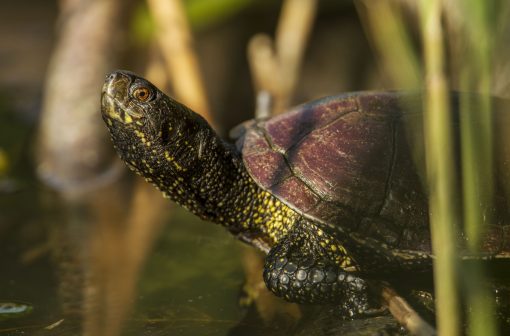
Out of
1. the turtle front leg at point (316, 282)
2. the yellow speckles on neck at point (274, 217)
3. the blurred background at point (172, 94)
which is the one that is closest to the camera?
the turtle front leg at point (316, 282)

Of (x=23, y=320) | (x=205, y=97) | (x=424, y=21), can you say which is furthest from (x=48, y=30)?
(x=424, y=21)

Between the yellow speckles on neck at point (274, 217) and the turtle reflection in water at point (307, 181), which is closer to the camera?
the turtle reflection in water at point (307, 181)

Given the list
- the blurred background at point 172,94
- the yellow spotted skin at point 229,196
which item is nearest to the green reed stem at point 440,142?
the blurred background at point 172,94

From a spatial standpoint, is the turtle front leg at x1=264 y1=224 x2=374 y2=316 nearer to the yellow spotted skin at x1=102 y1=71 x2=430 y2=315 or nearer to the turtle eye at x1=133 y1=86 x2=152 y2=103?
the yellow spotted skin at x1=102 y1=71 x2=430 y2=315

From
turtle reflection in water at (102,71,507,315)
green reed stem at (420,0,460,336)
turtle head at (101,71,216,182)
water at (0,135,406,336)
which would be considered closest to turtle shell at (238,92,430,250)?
turtle reflection in water at (102,71,507,315)

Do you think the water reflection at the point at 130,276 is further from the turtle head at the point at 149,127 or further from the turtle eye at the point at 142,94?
the turtle eye at the point at 142,94

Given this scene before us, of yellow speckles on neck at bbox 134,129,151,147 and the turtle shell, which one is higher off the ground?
yellow speckles on neck at bbox 134,129,151,147

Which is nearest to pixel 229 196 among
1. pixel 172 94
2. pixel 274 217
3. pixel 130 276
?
pixel 274 217

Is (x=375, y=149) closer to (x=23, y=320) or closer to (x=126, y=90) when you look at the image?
(x=126, y=90)

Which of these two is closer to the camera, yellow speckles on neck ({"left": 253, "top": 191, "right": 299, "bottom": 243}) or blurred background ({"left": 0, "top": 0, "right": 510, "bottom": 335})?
blurred background ({"left": 0, "top": 0, "right": 510, "bottom": 335})
